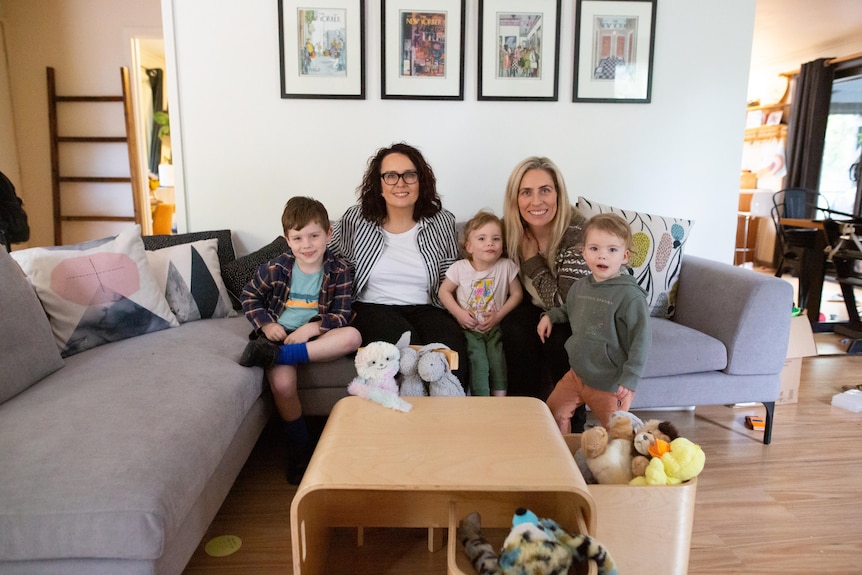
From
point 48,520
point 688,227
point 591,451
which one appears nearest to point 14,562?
point 48,520

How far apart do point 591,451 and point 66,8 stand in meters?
4.96

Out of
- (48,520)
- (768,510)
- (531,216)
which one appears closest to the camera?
(48,520)

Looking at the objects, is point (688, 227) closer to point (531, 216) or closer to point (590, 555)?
point (531, 216)

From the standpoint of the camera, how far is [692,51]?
2701 millimetres

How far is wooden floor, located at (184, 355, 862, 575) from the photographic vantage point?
1.50m

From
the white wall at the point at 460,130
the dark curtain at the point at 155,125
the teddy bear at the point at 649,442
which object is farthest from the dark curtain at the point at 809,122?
the dark curtain at the point at 155,125

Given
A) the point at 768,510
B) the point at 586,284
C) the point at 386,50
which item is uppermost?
the point at 386,50

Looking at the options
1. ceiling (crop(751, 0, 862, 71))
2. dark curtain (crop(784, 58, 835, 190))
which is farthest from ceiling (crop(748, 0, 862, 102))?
dark curtain (crop(784, 58, 835, 190))

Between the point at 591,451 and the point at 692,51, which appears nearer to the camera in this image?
the point at 591,451

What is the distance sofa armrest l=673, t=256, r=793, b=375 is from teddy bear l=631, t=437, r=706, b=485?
3.07 ft

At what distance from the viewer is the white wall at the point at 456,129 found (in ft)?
8.38

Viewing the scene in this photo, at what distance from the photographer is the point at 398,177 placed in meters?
2.18

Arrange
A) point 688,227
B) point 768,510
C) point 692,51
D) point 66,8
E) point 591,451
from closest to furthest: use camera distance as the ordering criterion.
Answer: point 591,451 < point 768,510 < point 688,227 < point 692,51 < point 66,8

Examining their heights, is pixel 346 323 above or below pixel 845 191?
below
